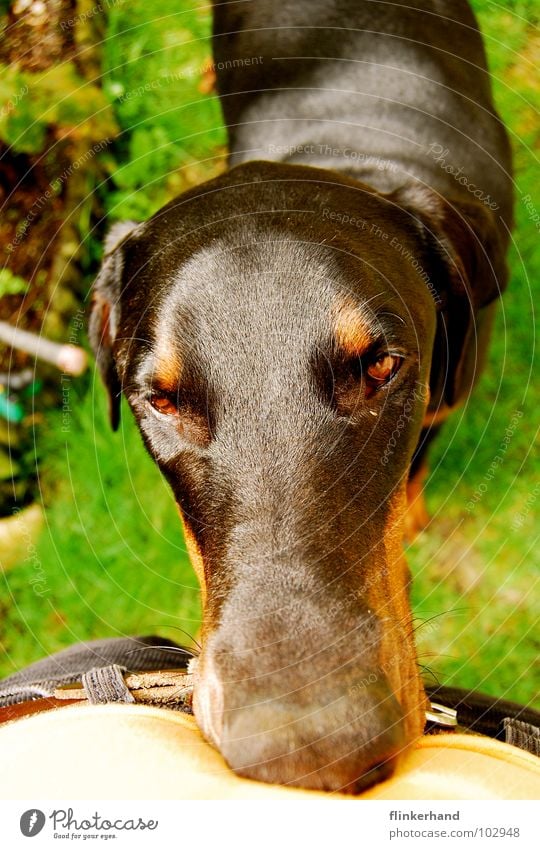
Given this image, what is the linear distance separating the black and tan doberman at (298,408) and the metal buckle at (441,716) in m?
0.15

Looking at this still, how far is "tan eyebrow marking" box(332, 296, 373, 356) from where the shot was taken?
6.07 feet

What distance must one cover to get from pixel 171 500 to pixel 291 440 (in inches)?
73.9

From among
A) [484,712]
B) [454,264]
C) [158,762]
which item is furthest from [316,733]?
[454,264]

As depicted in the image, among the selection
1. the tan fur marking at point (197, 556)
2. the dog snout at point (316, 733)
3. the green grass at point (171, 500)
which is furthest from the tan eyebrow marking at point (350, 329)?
the green grass at point (171, 500)

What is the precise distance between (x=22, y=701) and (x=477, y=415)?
257cm

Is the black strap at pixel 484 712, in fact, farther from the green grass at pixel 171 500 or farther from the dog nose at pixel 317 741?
the green grass at pixel 171 500

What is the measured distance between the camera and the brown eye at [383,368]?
6.28 feet

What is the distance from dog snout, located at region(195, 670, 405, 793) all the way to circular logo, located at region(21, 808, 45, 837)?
0.65 m

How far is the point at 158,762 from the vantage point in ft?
5.46

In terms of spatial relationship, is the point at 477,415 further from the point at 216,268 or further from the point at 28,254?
the point at 28,254

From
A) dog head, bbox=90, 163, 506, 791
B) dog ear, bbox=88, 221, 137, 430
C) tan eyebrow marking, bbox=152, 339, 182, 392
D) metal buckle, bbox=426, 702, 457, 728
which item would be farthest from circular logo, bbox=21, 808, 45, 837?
dog ear, bbox=88, 221, 137, 430

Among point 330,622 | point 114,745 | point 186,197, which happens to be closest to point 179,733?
point 114,745

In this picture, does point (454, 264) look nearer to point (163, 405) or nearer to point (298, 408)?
point (298, 408)

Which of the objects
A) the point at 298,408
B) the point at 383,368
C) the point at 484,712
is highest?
the point at 383,368
